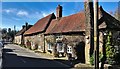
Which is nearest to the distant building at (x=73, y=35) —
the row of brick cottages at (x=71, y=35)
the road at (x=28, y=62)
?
the row of brick cottages at (x=71, y=35)

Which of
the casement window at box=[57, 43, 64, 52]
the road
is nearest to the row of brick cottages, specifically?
the casement window at box=[57, 43, 64, 52]

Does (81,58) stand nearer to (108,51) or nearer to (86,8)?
(108,51)

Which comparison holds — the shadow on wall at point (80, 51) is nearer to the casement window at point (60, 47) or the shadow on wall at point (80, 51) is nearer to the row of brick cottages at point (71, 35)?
the row of brick cottages at point (71, 35)

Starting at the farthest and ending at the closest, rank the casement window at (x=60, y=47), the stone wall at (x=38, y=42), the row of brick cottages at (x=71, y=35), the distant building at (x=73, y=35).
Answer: the stone wall at (x=38, y=42) < the casement window at (x=60, y=47) < the row of brick cottages at (x=71, y=35) < the distant building at (x=73, y=35)

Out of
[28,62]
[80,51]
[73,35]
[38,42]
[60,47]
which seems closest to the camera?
[28,62]

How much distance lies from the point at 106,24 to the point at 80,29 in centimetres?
424

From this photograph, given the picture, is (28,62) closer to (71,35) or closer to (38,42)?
(71,35)

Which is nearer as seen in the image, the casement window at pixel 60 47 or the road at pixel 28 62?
the road at pixel 28 62

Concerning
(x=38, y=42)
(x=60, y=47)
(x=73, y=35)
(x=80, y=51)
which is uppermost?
(x=73, y=35)

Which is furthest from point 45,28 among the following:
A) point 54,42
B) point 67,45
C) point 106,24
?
point 106,24

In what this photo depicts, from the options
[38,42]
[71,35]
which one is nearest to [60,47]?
[71,35]

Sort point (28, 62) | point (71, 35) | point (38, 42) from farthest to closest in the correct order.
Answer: point (38, 42) < point (71, 35) < point (28, 62)

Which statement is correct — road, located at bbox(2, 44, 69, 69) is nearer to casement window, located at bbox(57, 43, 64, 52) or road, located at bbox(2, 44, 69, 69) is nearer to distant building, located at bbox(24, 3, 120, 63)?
casement window, located at bbox(57, 43, 64, 52)

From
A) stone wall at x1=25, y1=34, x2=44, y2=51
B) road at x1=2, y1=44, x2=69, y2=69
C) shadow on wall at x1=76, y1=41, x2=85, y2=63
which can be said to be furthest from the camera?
stone wall at x1=25, y1=34, x2=44, y2=51
